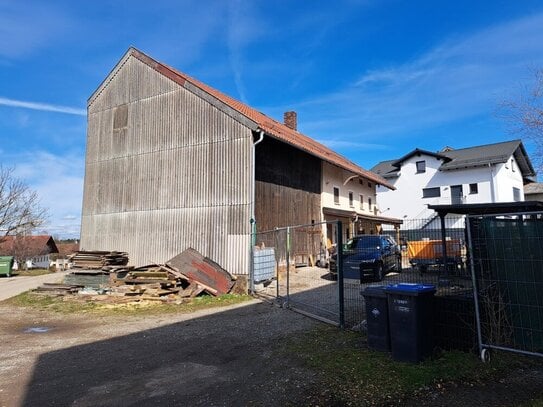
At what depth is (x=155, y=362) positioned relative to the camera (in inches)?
259

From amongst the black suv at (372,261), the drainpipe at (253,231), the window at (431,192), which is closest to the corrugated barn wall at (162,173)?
the drainpipe at (253,231)

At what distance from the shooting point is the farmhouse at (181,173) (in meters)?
16.0

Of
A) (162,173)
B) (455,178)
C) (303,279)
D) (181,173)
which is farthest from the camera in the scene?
(455,178)

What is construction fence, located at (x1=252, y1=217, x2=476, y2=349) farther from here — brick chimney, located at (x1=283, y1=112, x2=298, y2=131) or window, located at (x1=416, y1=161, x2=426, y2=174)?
window, located at (x1=416, y1=161, x2=426, y2=174)

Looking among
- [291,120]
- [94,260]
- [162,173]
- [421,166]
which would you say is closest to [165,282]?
[94,260]

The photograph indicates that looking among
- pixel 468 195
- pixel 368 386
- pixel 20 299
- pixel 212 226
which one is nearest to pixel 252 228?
pixel 212 226

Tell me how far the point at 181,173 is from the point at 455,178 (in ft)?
103

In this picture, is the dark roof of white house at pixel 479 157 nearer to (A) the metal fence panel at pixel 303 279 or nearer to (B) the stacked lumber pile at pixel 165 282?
(A) the metal fence panel at pixel 303 279

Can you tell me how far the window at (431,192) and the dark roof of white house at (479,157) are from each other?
223 centimetres

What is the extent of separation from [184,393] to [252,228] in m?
10.2

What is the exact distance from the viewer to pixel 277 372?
5.77 m

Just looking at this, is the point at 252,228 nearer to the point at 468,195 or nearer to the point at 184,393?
the point at 184,393

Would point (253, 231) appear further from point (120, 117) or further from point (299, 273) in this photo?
point (120, 117)

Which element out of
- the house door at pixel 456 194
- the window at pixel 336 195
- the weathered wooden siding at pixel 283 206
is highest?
the house door at pixel 456 194
